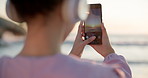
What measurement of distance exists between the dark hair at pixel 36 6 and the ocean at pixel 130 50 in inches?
156

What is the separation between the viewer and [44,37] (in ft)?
2.89

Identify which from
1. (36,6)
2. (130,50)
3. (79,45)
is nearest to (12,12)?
(36,6)

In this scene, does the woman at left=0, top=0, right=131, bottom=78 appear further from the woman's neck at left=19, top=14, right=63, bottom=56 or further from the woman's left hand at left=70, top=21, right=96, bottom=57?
the woman's left hand at left=70, top=21, right=96, bottom=57

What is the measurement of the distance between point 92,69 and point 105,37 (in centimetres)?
55

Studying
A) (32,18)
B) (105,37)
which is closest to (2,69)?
(32,18)

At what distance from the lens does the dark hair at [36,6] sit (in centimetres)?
84

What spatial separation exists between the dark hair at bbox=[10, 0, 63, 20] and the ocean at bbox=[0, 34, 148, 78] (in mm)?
3975

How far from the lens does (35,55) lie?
0.89m

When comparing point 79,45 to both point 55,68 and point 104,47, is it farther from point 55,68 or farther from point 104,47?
point 55,68

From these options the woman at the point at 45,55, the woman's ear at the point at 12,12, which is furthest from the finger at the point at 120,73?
the woman's ear at the point at 12,12

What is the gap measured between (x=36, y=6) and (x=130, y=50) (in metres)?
7.76

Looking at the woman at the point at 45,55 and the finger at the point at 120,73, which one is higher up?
the woman at the point at 45,55

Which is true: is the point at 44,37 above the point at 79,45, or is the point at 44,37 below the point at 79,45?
above

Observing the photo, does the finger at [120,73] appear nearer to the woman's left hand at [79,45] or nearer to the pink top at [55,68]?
the pink top at [55,68]
